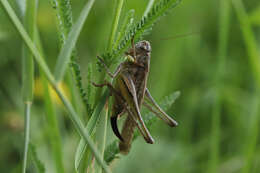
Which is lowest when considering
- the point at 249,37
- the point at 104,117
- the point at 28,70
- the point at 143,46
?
the point at 249,37

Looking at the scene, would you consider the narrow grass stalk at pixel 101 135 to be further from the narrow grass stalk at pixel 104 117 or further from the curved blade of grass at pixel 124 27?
the curved blade of grass at pixel 124 27

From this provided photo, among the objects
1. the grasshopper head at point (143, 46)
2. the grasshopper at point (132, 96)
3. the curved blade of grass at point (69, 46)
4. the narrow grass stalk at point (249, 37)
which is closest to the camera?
the curved blade of grass at point (69, 46)

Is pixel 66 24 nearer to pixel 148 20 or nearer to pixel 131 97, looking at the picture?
pixel 148 20

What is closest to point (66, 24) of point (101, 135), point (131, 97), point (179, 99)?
point (101, 135)

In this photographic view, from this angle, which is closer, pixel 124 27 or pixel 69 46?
pixel 69 46

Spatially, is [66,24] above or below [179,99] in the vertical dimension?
above

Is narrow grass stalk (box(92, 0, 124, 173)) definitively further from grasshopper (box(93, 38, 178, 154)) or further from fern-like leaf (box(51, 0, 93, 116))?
grasshopper (box(93, 38, 178, 154))

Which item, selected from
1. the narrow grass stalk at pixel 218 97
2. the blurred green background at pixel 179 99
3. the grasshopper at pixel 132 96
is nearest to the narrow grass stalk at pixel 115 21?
the grasshopper at pixel 132 96
